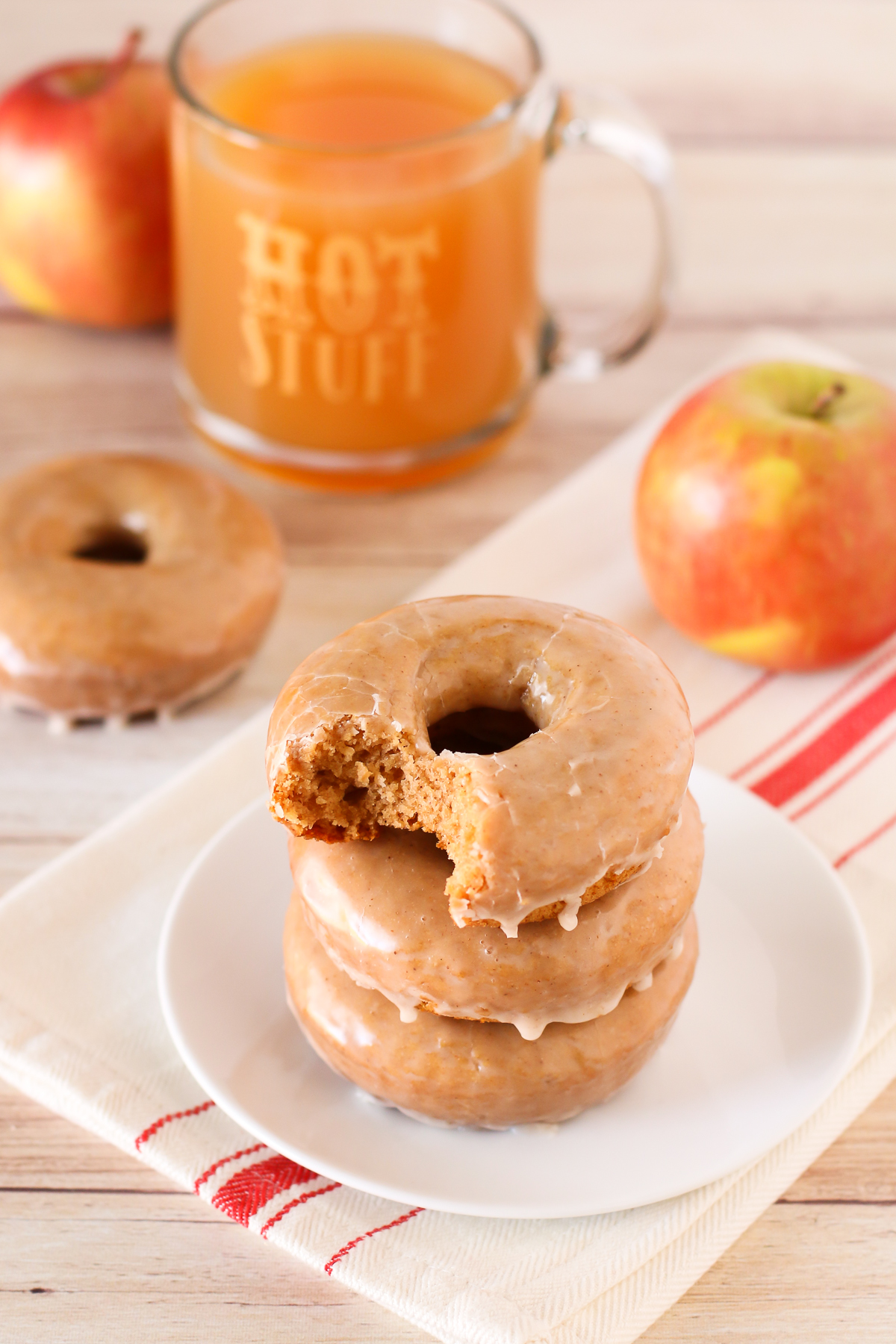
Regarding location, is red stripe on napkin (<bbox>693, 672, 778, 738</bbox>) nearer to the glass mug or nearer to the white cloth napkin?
the white cloth napkin

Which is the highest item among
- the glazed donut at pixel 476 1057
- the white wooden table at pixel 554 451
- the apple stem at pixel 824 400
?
the apple stem at pixel 824 400

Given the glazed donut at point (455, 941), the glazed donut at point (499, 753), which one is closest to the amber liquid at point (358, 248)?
the glazed donut at point (499, 753)

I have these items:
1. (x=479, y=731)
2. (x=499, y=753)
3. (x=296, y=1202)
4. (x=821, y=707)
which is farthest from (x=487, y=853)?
(x=821, y=707)

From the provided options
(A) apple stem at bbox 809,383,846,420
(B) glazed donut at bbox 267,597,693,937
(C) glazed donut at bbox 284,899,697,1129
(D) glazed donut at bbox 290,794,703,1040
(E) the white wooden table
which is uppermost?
(B) glazed donut at bbox 267,597,693,937

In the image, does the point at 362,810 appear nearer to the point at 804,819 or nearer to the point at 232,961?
the point at 232,961

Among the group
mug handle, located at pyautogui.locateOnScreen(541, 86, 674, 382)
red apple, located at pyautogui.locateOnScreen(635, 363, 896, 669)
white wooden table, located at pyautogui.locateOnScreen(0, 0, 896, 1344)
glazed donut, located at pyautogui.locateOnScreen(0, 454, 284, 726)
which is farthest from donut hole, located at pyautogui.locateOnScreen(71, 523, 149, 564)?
mug handle, located at pyautogui.locateOnScreen(541, 86, 674, 382)

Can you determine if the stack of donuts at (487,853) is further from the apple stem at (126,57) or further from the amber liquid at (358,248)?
the apple stem at (126,57)

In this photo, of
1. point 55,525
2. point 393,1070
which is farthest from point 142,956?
point 55,525
